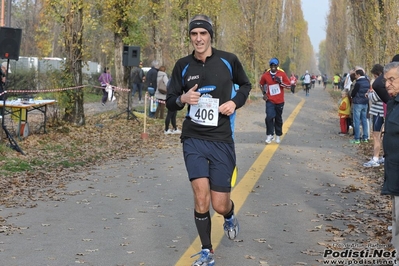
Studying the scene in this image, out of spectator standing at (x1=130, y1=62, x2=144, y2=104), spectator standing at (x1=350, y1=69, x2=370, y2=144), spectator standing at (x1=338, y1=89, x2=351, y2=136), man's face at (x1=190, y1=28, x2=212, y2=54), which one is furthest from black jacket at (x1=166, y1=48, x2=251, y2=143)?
spectator standing at (x1=130, y1=62, x2=144, y2=104)

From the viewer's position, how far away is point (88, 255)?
650cm

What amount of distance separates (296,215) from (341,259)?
2.10 meters

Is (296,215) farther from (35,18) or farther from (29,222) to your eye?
(35,18)

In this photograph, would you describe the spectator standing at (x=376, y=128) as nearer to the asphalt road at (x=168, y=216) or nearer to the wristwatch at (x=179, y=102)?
the asphalt road at (x=168, y=216)

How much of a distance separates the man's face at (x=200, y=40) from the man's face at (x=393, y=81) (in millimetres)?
1588

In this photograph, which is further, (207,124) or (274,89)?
(274,89)

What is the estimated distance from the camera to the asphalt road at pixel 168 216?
6508mm

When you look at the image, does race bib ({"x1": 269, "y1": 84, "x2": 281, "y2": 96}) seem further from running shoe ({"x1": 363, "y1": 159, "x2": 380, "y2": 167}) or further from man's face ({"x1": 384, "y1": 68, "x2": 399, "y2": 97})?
man's face ({"x1": 384, "y1": 68, "x2": 399, "y2": 97})

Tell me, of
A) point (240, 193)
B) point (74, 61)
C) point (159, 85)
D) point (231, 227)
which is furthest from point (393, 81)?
point (159, 85)

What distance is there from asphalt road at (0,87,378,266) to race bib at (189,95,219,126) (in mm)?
1311

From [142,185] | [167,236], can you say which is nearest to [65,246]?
[167,236]

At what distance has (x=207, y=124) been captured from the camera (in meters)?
6.01

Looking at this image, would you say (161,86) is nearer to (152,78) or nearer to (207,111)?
(152,78)

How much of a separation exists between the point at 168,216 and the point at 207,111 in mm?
2716
